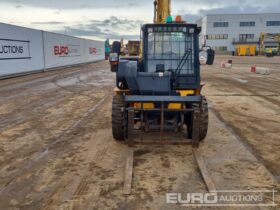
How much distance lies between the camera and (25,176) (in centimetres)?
495

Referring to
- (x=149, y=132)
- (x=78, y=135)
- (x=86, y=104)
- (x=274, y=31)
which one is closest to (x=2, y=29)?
(x=86, y=104)

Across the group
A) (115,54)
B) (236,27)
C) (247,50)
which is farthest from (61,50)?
(236,27)

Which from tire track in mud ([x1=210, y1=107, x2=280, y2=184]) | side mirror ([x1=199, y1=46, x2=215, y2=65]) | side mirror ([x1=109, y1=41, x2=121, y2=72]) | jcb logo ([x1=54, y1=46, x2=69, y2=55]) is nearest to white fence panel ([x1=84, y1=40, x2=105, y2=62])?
jcb logo ([x1=54, y1=46, x2=69, y2=55])

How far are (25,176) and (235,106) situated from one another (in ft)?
27.3

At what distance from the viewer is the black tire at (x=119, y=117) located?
20.6 feet

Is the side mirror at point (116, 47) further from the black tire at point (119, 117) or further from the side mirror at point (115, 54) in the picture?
the black tire at point (119, 117)

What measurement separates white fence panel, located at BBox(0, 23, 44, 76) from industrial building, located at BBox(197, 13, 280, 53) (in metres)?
64.7

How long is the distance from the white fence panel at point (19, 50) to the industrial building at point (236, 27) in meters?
64.7

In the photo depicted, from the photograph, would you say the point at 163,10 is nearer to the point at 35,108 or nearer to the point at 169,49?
the point at 169,49

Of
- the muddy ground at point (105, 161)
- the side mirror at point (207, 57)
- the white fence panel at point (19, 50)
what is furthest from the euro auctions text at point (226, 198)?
the white fence panel at point (19, 50)

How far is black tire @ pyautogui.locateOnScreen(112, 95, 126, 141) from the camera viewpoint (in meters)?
6.28

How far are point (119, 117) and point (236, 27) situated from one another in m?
82.6

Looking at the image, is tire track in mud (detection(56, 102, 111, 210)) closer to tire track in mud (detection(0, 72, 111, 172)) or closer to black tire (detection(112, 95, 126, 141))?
black tire (detection(112, 95, 126, 141))

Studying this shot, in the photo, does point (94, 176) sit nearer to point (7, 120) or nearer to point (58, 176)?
point (58, 176)
